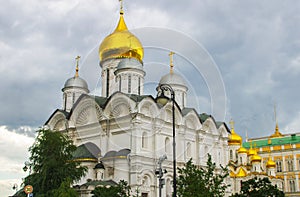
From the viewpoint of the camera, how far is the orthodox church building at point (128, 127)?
35312 millimetres

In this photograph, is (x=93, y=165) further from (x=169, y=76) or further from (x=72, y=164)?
(x=169, y=76)

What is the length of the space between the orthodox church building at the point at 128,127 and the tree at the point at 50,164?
484 centimetres

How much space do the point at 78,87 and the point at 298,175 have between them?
3888 centimetres

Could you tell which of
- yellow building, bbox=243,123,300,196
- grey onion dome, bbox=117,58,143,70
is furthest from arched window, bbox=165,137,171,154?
yellow building, bbox=243,123,300,196

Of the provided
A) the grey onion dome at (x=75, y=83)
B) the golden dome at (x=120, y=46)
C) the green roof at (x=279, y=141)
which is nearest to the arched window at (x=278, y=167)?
the green roof at (x=279, y=141)

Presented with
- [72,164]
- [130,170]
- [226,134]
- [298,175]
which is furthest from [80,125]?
[298,175]

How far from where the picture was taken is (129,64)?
4172 cm

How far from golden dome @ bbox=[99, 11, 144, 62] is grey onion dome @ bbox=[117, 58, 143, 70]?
1.57m

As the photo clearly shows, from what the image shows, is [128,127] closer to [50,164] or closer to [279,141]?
[50,164]

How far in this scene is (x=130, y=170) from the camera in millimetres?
34656

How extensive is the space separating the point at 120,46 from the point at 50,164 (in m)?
20.0

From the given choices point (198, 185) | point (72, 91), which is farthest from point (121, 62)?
point (198, 185)

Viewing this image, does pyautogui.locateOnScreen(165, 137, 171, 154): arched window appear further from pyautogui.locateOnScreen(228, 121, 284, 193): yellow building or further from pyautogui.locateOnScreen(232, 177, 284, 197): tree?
pyautogui.locateOnScreen(228, 121, 284, 193): yellow building

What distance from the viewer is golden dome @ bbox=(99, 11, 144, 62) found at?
44250 millimetres
